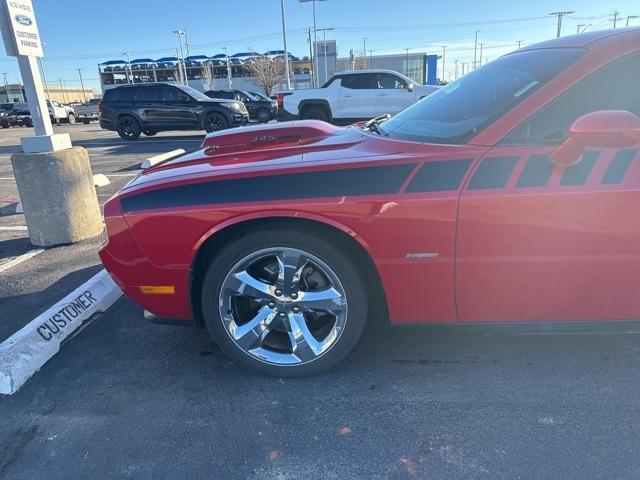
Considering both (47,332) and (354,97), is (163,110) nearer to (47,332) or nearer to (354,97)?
(354,97)

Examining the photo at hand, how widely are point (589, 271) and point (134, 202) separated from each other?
2.25 meters

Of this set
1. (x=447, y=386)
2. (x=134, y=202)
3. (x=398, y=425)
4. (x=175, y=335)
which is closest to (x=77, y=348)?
(x=175, y=335)

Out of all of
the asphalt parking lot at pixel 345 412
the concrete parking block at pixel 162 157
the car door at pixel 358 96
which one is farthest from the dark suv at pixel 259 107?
the asphalt parking lot at pixel 345 412

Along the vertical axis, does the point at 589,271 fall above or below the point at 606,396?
above

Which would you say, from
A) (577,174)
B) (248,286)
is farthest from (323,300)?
(577,174)

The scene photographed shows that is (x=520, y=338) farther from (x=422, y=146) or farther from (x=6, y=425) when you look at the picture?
(x=6, y=425)

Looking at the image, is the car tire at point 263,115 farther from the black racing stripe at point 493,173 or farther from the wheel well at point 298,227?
the black racing stripe at point 493,173

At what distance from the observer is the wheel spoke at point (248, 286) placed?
A: 2.37m

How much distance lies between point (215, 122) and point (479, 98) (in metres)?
14.0

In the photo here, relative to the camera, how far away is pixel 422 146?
7.54 ft

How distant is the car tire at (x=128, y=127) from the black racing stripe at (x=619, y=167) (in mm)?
16066

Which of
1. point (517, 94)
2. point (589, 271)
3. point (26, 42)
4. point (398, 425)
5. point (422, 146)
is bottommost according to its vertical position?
point (398, 425)

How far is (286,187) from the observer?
2.25 meters

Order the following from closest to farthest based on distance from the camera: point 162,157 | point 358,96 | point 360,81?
point 162,157, point 360,81, point 358,96
